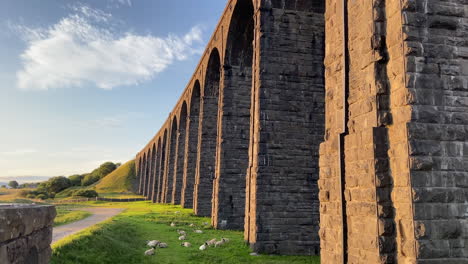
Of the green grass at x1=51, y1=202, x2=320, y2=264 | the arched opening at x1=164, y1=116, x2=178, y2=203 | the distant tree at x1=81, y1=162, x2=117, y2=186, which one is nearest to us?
the green grass at x1=51, y1=202, x2=320, y2=264

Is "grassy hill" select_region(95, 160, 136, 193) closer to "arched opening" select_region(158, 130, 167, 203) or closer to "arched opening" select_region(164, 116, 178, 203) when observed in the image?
"arched opening" select_region(158, 130, 167, 203)

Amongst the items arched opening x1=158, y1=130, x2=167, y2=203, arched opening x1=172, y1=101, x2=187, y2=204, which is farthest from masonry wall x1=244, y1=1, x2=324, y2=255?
arched opening x1=158, y1=130, x2=167, y2=203

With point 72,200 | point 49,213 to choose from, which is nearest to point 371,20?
point 49,213

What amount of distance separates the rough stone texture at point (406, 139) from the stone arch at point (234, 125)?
9948mm

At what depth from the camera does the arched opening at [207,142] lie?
67.8ft

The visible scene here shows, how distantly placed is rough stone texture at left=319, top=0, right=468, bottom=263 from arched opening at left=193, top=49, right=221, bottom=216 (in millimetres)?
15266

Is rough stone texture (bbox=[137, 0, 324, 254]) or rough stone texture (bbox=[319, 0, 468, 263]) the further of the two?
rough stone texture (bbox=[137, 0, 324, 254])

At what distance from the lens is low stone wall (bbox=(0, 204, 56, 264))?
10.2 ft

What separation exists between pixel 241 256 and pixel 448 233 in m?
6.15

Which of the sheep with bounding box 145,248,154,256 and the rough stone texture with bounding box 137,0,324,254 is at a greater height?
the rough stone texture with bounding box 137,0,324,254

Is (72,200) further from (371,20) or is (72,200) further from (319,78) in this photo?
(371,20)

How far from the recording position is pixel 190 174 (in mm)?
25594

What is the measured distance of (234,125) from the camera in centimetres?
1620

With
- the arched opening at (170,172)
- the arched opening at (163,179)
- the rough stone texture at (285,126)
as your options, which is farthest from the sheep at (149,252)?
the arched opening at (163,179)
